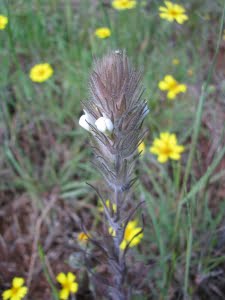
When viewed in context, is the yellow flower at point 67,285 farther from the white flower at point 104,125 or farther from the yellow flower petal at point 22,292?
the white flower at point 104,125

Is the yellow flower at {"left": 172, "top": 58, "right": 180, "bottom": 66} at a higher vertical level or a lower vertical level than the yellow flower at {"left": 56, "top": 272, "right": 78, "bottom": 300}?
higher

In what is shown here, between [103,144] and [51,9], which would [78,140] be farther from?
[51,9]

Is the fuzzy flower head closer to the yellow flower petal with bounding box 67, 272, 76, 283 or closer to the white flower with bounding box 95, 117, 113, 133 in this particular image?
the white flower with bounding box 95, 117, 113, 133

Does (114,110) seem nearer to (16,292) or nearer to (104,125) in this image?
(104,125)

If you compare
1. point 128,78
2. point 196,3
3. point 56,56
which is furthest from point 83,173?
point 196,3

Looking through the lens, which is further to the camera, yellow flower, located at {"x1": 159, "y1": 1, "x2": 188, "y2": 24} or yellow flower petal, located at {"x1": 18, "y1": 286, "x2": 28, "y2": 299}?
yellow flower, located at {"x1": 159, "y1": 1, "x2": 188, "y2": 24}

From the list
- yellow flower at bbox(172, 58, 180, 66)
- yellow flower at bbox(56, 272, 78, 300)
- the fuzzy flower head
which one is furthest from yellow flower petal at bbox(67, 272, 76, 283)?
yellow flower at bbox(172, 58, 180, 66)
